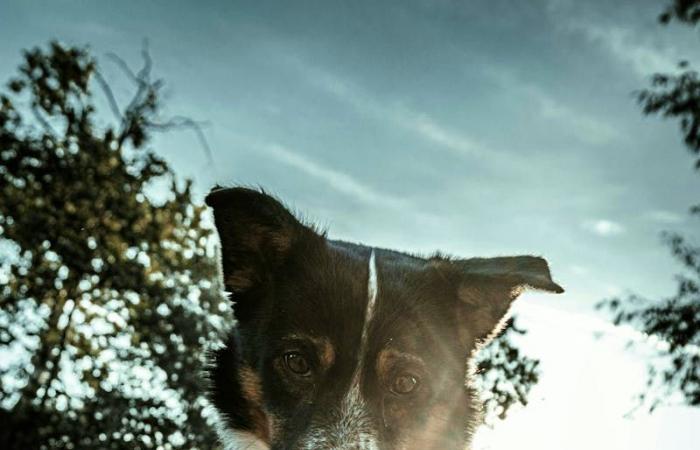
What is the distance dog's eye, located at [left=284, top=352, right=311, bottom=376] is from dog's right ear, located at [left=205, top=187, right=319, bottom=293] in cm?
68

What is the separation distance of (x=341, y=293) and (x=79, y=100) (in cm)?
706

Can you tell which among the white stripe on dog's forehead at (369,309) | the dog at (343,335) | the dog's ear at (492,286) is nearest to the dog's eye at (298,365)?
the dog at (343,335)

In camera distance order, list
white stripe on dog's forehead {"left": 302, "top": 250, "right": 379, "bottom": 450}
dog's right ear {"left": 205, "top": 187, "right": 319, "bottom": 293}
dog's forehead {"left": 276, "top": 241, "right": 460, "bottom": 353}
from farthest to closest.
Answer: dog's right ear {"left": 205, "top": 187, "right": 319, "bottom": 293} < dog's forehead {"left": 276, "top": 241, "right": 460, "bottom": 353} < white stripe on dog's forehead {"left": 302, "top": 250, "right": 379, "bottom": 450}

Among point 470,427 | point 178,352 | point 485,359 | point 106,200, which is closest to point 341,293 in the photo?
point 470,427

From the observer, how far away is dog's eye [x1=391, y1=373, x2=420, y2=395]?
12.2 ft

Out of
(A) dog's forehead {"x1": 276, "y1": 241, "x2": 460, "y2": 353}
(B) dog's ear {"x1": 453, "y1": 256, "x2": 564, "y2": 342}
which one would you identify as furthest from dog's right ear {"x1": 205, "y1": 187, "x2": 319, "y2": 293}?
(B) dog's ear {"x1": 453, "y1": 256, "x2": 564, "y2": 342}

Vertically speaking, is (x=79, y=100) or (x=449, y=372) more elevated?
(x=79, y=100)

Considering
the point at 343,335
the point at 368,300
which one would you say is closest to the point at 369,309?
the point at 368,300

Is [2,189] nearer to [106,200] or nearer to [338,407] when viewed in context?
[106,200]

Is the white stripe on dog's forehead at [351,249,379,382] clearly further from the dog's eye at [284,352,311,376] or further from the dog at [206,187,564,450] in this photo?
the dog's eye at [284,352,311,376]

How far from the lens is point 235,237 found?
4086 mm

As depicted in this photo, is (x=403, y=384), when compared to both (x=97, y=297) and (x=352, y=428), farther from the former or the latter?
(x=97, y=297)

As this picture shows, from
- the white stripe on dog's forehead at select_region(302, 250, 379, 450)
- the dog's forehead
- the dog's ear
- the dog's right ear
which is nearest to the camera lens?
the white stripe on dog's forehead at select_region(302, 250, 379, 450)

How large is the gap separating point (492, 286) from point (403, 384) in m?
0.74
